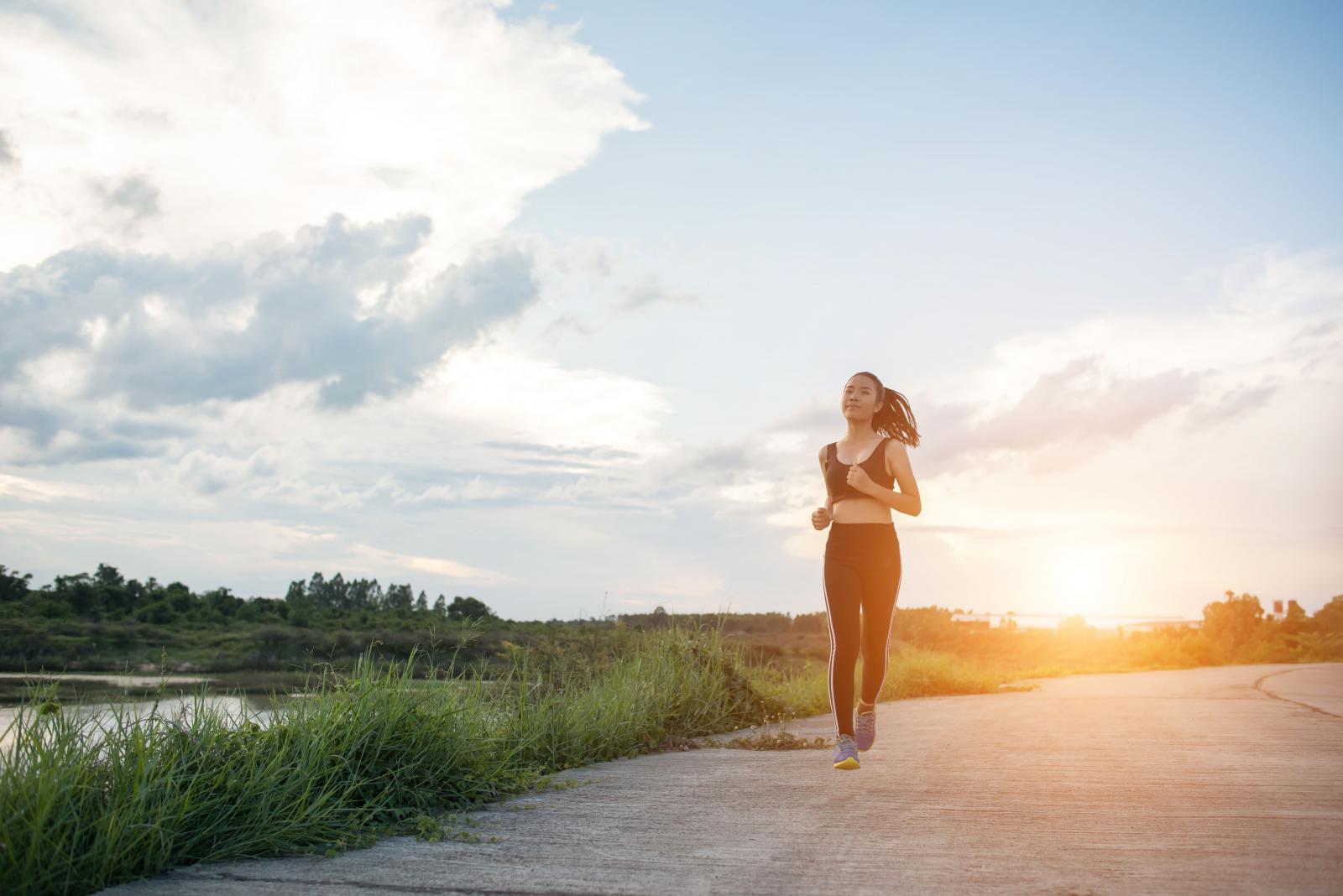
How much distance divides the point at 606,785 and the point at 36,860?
2943mm

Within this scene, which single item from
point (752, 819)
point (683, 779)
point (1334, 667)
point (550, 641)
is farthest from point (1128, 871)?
point (1334, 667)

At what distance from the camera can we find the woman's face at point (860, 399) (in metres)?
6.21

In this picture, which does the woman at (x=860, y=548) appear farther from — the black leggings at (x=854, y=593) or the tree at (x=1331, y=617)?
the tree at (x=1331, y=617)

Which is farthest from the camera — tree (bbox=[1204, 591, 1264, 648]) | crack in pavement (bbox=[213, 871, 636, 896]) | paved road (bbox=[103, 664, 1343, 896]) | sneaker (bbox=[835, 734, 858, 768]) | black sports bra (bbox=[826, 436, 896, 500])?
tree (bbox=[1204, 591, 1264, 648])

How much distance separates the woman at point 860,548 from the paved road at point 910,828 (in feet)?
1.49

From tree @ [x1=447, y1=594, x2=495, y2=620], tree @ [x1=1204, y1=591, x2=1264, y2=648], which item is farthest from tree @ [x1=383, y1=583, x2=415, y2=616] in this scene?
tree @ [x1=1204, y1=591, x2=1264, y2=648]

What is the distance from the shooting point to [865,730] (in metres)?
6.24

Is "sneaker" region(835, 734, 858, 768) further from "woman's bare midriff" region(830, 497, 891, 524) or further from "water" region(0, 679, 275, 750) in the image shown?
"water" region(0, 679, 275, 750)

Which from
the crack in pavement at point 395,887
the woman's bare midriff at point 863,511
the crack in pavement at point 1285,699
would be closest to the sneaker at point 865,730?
the woman's bare midriff at point 863,511

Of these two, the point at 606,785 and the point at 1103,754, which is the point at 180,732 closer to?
the point at 606,785

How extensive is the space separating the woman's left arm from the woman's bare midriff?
50 mm

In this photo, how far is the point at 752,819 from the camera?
4.40 meters

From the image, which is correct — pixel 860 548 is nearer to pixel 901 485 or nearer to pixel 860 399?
pixel 901 485

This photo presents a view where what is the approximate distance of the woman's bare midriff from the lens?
19.9ft
